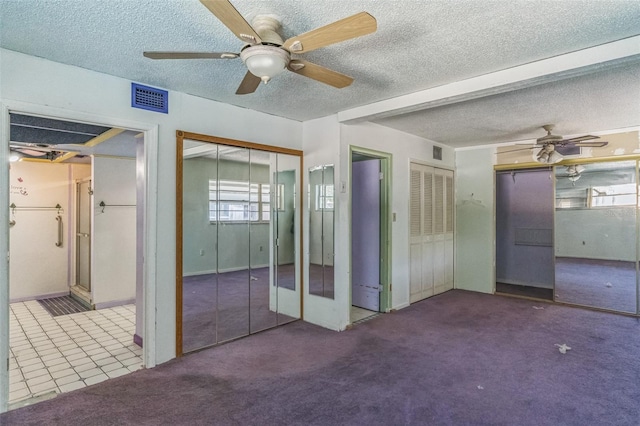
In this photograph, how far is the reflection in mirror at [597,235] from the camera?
479 cm

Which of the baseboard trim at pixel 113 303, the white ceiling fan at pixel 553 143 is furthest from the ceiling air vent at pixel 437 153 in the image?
the baseboard trim at pixel 113 303

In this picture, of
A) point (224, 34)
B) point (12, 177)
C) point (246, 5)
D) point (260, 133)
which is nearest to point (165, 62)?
point (224, 34)

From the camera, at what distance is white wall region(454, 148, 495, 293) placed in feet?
19.4

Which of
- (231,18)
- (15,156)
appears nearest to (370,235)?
(231,18)

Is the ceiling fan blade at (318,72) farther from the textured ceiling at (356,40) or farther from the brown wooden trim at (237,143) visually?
the brown wooden trim at (237,143)

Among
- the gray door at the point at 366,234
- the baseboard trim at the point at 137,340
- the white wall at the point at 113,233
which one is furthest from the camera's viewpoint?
the white wall at the point at 113,233

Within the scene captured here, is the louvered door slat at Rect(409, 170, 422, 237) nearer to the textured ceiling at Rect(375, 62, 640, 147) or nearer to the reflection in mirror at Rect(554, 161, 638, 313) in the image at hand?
the textured ceiling at Rect(375, 62, 640, 147)

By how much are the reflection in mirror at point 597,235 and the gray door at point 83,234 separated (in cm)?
747

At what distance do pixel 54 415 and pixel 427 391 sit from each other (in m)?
2.73

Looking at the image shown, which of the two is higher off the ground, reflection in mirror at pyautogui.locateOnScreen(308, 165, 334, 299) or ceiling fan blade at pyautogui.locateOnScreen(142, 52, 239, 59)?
ceiling fan blade at pyautogui.locateOnScreen(142, 52, 239, 59)

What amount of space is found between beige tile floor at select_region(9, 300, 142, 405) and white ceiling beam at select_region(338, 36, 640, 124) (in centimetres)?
360

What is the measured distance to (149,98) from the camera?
3.11 m

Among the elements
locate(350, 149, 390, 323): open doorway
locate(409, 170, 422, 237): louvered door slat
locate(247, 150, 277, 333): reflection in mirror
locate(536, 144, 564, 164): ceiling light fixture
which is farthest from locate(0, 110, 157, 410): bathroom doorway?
locate(536, 144, 564, 164): ceiling light fixture

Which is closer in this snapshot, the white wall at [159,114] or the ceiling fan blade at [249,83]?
the ceiling fan blade at [249,83]
